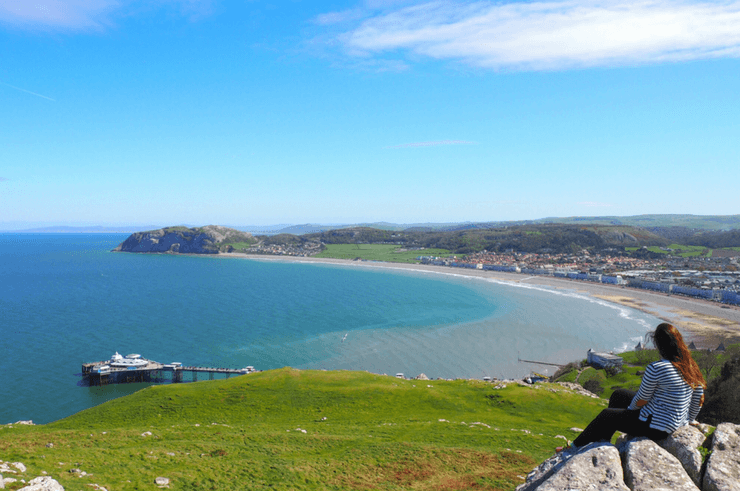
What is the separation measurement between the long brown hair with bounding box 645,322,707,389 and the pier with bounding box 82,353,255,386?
61.3 m

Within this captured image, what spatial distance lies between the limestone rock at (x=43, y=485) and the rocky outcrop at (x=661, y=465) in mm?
15654

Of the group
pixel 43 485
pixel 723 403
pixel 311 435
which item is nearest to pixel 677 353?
pixel 43 485

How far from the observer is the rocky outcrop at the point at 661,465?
824 cm

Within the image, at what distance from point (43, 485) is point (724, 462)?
19446mm

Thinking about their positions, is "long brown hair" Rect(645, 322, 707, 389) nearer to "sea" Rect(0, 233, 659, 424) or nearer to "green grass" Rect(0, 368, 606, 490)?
"green grass" Rect(0, 368, 606, 490)

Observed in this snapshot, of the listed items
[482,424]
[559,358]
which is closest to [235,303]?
[559,358]

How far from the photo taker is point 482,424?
30.6 metres

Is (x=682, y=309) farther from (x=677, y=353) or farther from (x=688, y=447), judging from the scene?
(x=677, y=353)

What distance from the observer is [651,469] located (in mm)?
8602

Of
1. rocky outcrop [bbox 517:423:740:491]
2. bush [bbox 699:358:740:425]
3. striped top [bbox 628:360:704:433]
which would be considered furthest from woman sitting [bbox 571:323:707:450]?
bush [bbox 699:358:740:425]

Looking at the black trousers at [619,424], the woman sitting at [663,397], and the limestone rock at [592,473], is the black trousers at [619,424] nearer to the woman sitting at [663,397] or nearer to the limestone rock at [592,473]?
the woman sitting at [663,397]

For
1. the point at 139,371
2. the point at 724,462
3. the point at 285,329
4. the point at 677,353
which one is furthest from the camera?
the point at 285,329

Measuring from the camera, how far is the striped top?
848 centimetres

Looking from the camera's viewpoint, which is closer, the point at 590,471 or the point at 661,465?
the point at 661,465
